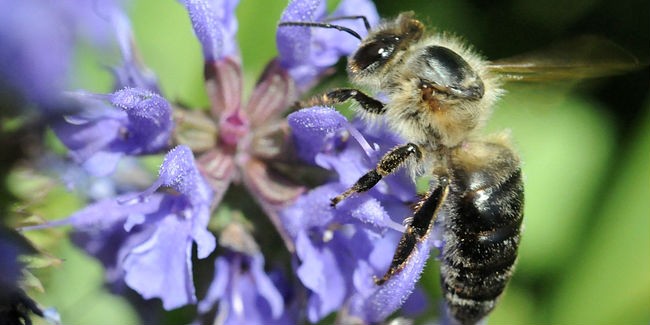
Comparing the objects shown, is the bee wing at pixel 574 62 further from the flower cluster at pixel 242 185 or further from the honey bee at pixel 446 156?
the flower cluster at pixel 242 185

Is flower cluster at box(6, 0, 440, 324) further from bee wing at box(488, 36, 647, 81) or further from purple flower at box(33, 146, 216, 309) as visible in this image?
bee wing at box(488, 36, 647, 81)

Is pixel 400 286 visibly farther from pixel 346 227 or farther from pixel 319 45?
pixel 319 45

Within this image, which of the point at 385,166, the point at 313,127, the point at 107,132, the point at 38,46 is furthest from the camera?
the point at 107,132

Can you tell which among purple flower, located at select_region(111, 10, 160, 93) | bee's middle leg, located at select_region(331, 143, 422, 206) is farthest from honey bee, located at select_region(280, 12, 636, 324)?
purple flower, located at select_region(111, 10, 160, 93)

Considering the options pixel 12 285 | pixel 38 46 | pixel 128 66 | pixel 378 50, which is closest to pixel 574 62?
pixel 378 50

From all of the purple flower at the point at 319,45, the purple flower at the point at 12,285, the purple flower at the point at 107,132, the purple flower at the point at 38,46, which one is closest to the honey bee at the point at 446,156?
the purple flower at the point at 319,45

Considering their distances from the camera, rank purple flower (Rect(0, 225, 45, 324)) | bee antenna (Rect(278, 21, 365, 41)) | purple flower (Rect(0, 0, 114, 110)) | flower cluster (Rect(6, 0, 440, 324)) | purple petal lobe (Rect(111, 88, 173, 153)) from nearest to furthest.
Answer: purple flower (Rect(0, 225, 45, 324)) < purple flower (Rect(0, 0, 114, 110)) < purple petal lobe (Rect(111, 88, 173, 153)) < flower cluster (Rect(6, 0, 440, 324)) < bee antenna (Rect(278, 21, 365, 41))

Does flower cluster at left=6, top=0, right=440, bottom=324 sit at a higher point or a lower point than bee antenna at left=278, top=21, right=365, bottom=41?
lower
